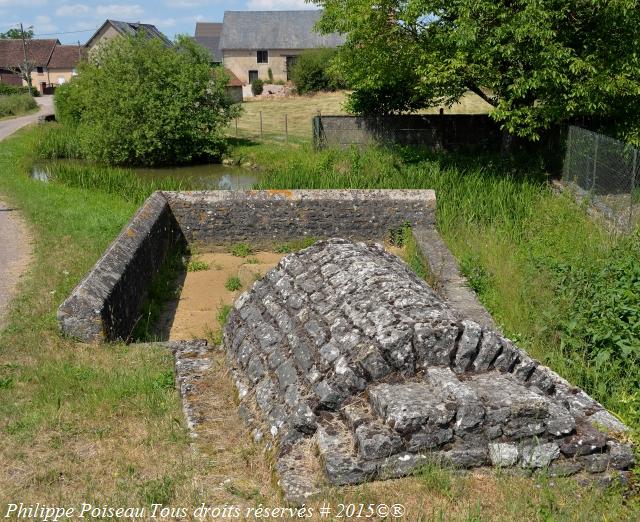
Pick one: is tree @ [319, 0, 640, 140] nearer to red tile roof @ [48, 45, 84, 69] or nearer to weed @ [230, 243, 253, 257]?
weed @ [230, 243, 253, 257]

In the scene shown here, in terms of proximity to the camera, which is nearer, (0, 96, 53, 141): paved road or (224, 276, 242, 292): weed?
(224, 276, 242, 292): weed

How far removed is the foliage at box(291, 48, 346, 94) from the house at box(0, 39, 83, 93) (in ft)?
130

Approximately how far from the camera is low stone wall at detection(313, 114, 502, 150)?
23.4 metres

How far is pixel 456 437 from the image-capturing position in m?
4.45

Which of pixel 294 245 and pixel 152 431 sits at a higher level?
pixel 152 431

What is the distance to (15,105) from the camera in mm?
47281

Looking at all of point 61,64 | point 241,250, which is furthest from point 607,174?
point 61,64

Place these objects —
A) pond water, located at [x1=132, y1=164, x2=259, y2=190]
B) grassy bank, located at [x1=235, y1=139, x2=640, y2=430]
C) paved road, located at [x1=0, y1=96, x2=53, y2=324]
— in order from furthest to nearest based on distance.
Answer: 1. pond water, located at [x1=132, y1=164, x2=259, y2=190]
2. paved road, located at [x1=0, y1=96, x2=53, y2=324]
3. grassy bank, located at [x1=235, y1=139, x2=640, y2=430]

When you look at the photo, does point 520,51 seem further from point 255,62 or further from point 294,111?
point 255,62

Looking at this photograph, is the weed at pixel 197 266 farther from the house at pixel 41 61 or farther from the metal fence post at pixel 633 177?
the house at pixel 41 61

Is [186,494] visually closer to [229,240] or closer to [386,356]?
[386,356]

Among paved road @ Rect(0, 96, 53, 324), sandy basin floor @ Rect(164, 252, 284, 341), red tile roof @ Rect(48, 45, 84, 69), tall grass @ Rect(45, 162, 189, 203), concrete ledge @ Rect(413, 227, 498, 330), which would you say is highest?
red tile roof @ Rect(48, 45, 84, 69)

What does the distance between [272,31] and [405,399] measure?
61427mm

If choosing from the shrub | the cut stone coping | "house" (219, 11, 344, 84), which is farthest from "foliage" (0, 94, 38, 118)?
the cut stone coping
